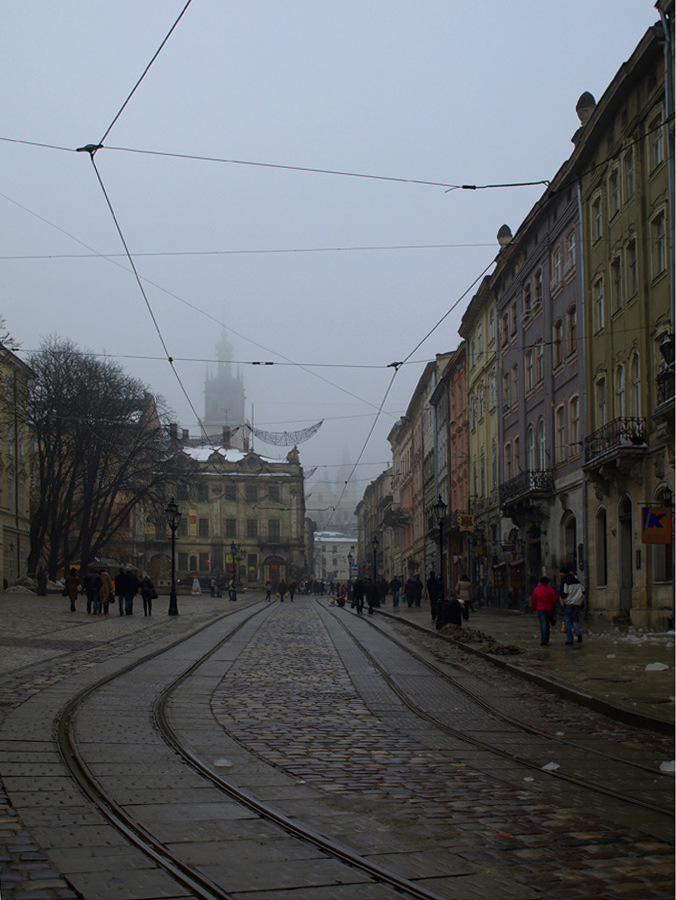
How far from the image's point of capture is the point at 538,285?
3891 centimetres

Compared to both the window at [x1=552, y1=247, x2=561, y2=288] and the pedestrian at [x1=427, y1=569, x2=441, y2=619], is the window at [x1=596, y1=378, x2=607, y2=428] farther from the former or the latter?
the pedestrian at [x1=427, y1=569, x2=441, y2=619]

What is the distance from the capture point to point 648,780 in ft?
27.6

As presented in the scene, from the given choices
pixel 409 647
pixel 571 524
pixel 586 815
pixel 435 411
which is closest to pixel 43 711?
pixel 586 815

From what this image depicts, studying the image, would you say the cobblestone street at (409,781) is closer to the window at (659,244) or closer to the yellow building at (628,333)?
the yellow building at (628,333)

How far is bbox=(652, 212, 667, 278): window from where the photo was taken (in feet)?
84.0

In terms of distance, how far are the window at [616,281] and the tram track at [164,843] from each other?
70.6 feet

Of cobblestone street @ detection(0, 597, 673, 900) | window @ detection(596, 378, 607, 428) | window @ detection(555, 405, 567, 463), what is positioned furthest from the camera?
window @ detection(555, 405, 567, 463)

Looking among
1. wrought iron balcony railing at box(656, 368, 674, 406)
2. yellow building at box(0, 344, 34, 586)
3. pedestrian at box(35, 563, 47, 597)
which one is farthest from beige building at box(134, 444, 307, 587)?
wrought iron balcony railing at box(656, 368, 674, 406)

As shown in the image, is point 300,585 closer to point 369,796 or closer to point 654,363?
point 654,363

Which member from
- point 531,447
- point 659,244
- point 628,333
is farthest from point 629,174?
point 531,447

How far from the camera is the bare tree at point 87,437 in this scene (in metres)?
49.0

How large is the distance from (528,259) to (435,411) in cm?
2890

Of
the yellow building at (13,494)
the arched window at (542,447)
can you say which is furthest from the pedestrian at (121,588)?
the yellow building at (13,494)

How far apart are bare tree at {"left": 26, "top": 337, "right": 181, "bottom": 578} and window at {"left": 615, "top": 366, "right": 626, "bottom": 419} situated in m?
25.3
